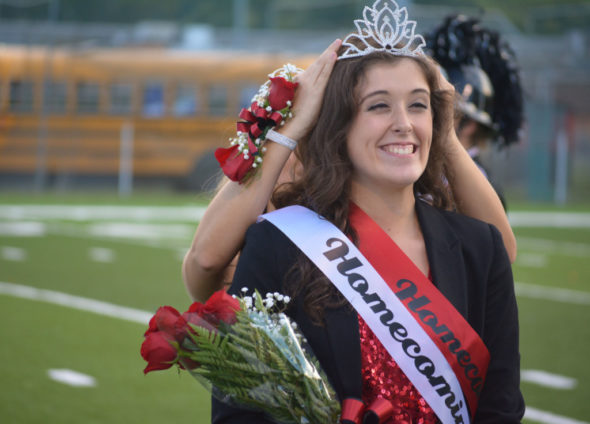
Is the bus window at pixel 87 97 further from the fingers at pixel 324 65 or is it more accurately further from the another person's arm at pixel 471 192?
the fingers at pixel 324 65

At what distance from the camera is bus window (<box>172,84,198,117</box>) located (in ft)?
69.5

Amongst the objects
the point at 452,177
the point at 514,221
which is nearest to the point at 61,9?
the point at 514,221

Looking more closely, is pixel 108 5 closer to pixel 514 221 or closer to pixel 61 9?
pixel 61 9

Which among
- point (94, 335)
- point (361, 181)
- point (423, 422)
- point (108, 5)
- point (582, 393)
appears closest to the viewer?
point (423, 422)

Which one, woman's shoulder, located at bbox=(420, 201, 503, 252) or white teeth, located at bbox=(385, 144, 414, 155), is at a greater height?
white teeth, located at bbox=(385, 144, 414, 155)

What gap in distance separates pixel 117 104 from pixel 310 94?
19.3 metres

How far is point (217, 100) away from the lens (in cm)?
2141

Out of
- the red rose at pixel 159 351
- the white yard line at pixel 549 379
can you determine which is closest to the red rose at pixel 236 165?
the red rose at pixel 159 351

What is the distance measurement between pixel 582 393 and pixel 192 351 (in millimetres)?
3695

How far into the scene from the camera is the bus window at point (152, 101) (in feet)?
69.2

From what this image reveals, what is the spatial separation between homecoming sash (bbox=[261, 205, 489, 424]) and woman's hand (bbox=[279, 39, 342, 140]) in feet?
0.72

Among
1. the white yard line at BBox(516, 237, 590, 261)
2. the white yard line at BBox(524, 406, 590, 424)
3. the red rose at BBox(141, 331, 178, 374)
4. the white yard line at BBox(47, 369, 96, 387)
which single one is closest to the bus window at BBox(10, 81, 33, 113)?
the white yard line at BBox(516, 237, 590, 261)

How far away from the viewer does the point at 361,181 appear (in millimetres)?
2375

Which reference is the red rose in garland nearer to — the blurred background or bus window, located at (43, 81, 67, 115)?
the blurred background
